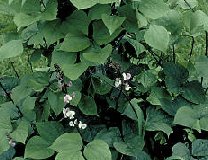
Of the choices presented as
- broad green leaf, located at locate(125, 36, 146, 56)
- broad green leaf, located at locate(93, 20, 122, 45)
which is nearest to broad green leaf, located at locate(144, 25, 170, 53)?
broad green leaf, located at locate(93, 20, 122, 45)

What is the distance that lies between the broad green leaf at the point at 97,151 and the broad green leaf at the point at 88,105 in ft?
0.73

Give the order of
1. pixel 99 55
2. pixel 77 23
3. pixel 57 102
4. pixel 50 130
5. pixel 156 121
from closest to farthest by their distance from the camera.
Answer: pixel 99 55 → pixel 77 23 → pixel 57 102 → pixel 50 130 → pixel 156 121

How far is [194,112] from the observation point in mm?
2541

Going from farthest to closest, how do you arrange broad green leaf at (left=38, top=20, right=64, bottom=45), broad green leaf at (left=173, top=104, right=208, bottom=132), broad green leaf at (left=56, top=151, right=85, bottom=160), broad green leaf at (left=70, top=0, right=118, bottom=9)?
broad green leaf at (left=173, top=104, right=208, bottom=132) → broad green leaf at (left=38, top=20, right=64, bottom=45) → broad green leaf at (left=56, top=151, right=85, bottom=160) → broad green leaf at (left=70, top=0, right=118, bottom=9)

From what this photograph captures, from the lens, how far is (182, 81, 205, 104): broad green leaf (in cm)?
263

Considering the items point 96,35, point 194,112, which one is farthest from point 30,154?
point 194,112

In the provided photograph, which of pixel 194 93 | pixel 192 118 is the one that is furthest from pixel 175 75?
pixel 192 118

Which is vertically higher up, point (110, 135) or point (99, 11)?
point (99, 11)

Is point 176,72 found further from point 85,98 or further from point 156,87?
point 85,98

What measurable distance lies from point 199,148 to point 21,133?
0.85 meters

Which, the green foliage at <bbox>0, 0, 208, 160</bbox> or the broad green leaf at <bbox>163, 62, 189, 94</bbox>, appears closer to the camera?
the green foliage at <bbox>0, 0, 208, 160</bbox>

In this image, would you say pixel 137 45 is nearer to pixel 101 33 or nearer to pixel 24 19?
pixel 101 33

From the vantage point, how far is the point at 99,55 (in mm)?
2162

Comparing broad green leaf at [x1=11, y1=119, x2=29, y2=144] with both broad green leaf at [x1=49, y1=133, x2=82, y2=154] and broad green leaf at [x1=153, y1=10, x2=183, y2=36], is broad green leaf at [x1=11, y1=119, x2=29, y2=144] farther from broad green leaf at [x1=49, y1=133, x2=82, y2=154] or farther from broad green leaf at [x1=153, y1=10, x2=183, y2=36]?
broad green leaf at [x1=153, y1=10, x2=183, y2=36]
